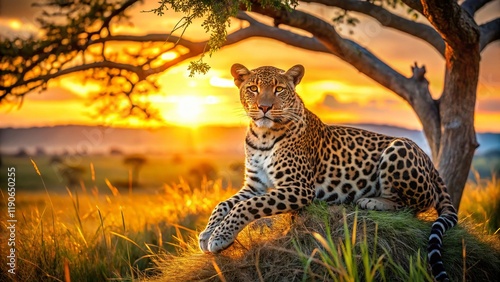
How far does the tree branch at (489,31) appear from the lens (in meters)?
12.0

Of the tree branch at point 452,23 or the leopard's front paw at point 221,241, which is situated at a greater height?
the tree branch at point 452,23

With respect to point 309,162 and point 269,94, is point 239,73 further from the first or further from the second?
point 309,162

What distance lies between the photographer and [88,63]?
454 inches

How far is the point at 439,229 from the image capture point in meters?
7.10

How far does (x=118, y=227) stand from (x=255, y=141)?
317 centimetres

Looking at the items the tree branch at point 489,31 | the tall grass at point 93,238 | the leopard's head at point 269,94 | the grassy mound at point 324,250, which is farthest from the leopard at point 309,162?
the tree branch at point 489,31

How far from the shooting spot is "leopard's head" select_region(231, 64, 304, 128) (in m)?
7.44

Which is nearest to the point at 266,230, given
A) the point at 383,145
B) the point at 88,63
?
the point at 383,145

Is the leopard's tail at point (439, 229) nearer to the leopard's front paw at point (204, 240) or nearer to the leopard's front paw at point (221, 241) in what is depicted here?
Result: the leopard's front paw at point (221, 241)

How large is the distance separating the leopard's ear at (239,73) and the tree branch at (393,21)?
3594 mm

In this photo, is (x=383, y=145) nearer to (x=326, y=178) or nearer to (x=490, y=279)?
(x=326, y=178)

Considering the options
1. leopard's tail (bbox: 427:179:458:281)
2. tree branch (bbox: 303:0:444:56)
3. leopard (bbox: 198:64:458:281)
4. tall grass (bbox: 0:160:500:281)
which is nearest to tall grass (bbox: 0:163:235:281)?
tall grass (bbox: 0:160:500:281)

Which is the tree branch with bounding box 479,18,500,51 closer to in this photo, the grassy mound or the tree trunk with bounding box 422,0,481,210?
the tree trunk with bounding box 422,0,481,210

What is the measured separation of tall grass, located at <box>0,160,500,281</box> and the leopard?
0.90 ft
